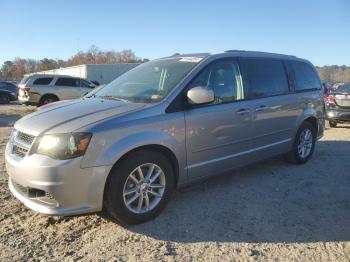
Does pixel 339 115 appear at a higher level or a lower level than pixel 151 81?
lower

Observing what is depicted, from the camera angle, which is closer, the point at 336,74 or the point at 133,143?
the point at 133,143

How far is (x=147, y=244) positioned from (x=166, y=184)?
2.56ft

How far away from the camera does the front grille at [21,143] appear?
378cm

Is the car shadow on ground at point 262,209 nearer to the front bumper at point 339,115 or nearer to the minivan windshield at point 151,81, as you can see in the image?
the minivan windshield at point 151,81

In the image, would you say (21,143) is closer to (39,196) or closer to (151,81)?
(39,196)

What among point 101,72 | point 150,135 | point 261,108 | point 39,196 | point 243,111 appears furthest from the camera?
point 101,72

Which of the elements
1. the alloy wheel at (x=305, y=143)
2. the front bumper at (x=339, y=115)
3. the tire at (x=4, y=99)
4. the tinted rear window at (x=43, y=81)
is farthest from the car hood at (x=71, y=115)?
the tire at (x=4, y=99)

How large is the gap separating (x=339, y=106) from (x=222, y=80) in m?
8.08

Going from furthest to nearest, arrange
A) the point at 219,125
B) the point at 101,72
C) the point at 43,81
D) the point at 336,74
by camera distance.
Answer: the point at 336,74 < the point at 101,72 < the point at 43,81 < the point at 219,125

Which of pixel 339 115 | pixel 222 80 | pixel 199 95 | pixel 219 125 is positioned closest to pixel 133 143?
pixel 199 95

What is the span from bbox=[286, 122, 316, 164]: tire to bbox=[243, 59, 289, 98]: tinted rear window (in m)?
0.86

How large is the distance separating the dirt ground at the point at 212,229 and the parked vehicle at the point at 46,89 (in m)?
14.1

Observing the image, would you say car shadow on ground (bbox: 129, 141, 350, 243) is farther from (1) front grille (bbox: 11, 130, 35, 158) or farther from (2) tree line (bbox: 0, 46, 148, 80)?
(2) tree line (bbox: 0, 46, 148, 80)

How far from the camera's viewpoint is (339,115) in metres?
11.6
